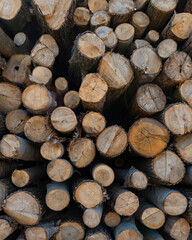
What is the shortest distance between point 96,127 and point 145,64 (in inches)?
31.1

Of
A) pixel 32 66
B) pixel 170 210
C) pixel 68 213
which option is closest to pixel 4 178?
pixel 68 213

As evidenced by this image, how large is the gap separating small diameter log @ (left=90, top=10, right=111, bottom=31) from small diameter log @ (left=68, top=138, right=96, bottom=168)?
1274mm

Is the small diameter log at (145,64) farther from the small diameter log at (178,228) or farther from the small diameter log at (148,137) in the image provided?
the small diameter log at (178,228)

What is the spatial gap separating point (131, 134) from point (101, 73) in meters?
0.64

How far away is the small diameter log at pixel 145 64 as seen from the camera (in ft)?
7.81

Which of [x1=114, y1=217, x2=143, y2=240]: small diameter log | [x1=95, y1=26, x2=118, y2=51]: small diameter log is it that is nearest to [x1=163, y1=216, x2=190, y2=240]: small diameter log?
[x1=114, y1=217, x2=143, y2=240]: small diameter log

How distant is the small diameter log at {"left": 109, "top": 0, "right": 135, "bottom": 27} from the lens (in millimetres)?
2633

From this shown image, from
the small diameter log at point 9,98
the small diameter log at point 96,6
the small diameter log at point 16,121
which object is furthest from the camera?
the small diameter log at point 96,6

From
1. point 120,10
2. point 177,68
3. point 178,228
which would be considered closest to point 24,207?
point 178,228

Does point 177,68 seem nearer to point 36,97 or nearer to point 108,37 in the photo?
point 108,37

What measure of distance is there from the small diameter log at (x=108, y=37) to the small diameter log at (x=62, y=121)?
851mm

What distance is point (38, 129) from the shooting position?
2.28 metres

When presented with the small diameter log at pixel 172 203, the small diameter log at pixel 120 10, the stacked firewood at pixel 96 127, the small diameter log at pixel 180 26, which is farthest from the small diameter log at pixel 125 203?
the small diameter log at pixel 120 10

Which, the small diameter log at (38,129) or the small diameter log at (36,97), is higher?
the small diameter log at (36,97)
